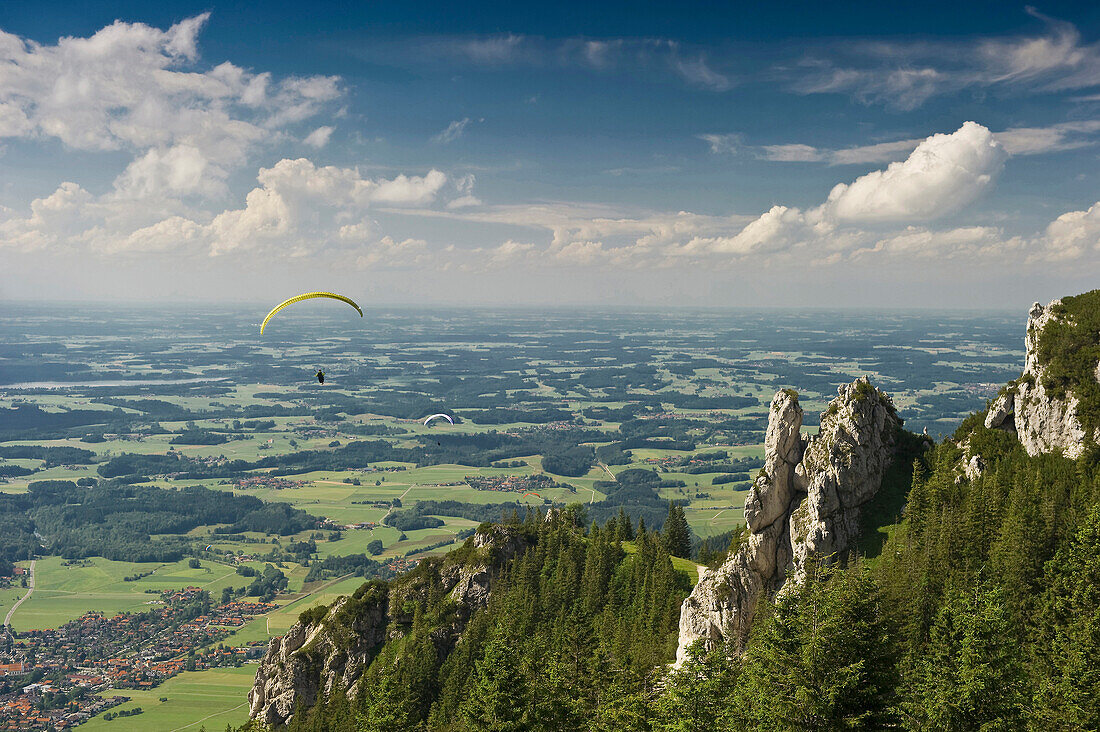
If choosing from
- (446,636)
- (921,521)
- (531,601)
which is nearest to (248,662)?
(446,636)

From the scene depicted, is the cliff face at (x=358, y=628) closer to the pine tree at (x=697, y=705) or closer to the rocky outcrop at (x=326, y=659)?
the rocky outcrop at (x=326, y=659)

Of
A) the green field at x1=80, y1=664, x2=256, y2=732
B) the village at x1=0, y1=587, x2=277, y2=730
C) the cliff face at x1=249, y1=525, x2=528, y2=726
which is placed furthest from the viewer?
the village at x1=0, y1=587, x2=277, y2=730

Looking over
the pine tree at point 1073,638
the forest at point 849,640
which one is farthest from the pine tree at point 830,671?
the pine tree at point 1073,638

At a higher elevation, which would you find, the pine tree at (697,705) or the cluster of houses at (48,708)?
the pine tree at (697,705)

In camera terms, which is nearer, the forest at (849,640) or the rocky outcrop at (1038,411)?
the forest at (849,640)

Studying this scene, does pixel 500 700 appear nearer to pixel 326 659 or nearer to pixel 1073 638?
pixel 1073 638

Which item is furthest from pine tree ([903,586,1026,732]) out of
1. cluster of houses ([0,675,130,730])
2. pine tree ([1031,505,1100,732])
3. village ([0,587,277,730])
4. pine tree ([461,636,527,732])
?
village ([0,587,277,730])

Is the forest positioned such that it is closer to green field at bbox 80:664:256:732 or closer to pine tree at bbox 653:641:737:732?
pine tree at bbox 653:641:737:732
